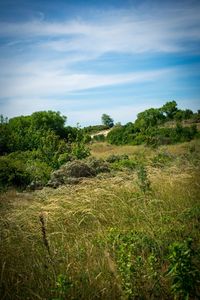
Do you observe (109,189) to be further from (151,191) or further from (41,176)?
(41,176)

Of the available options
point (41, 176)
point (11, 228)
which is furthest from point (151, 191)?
point (41, 176)

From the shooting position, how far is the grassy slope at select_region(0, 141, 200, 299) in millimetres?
3117

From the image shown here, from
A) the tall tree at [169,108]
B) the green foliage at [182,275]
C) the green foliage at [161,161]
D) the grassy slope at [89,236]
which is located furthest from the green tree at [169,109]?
the green foliage at [182,275]

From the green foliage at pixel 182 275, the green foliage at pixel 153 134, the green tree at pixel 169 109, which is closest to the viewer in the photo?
the green foliage at pixel 182 275

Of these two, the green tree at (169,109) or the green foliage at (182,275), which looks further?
the green tree at (169,109)

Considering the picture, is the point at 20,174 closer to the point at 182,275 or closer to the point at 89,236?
the point at 89,236

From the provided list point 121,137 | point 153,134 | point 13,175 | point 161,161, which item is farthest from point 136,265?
point 121,137

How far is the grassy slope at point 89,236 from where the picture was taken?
312cm

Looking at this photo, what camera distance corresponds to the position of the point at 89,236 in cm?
459

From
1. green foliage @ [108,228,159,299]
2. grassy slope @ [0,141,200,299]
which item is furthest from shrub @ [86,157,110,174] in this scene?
green foliage @ [108,228,159,299]

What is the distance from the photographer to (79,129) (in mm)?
16672

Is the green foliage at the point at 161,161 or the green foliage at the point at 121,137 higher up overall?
the green foliage at the point at 121,137

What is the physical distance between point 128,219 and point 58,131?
24.5 meters

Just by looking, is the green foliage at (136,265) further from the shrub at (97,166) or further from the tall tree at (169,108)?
the tall tree at (169,108)
